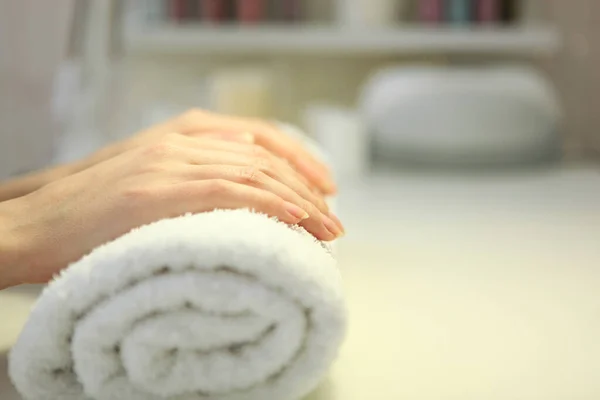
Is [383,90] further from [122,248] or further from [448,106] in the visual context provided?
[122,248]

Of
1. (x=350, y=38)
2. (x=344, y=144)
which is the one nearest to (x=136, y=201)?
(x=344, y=144)

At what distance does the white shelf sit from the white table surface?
37 cm

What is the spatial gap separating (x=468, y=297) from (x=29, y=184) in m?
0.36

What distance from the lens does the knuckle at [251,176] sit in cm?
42

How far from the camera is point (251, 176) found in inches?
16.6

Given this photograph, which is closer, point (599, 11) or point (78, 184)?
point (78, 184)

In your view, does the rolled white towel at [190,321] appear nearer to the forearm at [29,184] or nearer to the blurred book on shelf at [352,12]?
the forearm at [29,184]

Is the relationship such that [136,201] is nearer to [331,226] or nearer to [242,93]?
[331,226]

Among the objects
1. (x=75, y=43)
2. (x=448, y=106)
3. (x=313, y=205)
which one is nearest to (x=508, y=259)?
(x=313, y=205)

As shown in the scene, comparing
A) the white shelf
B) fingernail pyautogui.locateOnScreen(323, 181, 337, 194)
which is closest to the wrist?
fingernail pyautogui.locateOnScreen(323, 181, 337, 194)

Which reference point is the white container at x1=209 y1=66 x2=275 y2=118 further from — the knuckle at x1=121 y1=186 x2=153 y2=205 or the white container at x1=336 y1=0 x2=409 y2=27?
the knuckle at x1=121 y1=186 x2=153 y2=205

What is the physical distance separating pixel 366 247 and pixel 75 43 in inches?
19.0

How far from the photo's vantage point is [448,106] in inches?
42.7

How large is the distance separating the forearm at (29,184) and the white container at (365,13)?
2.50 feet
